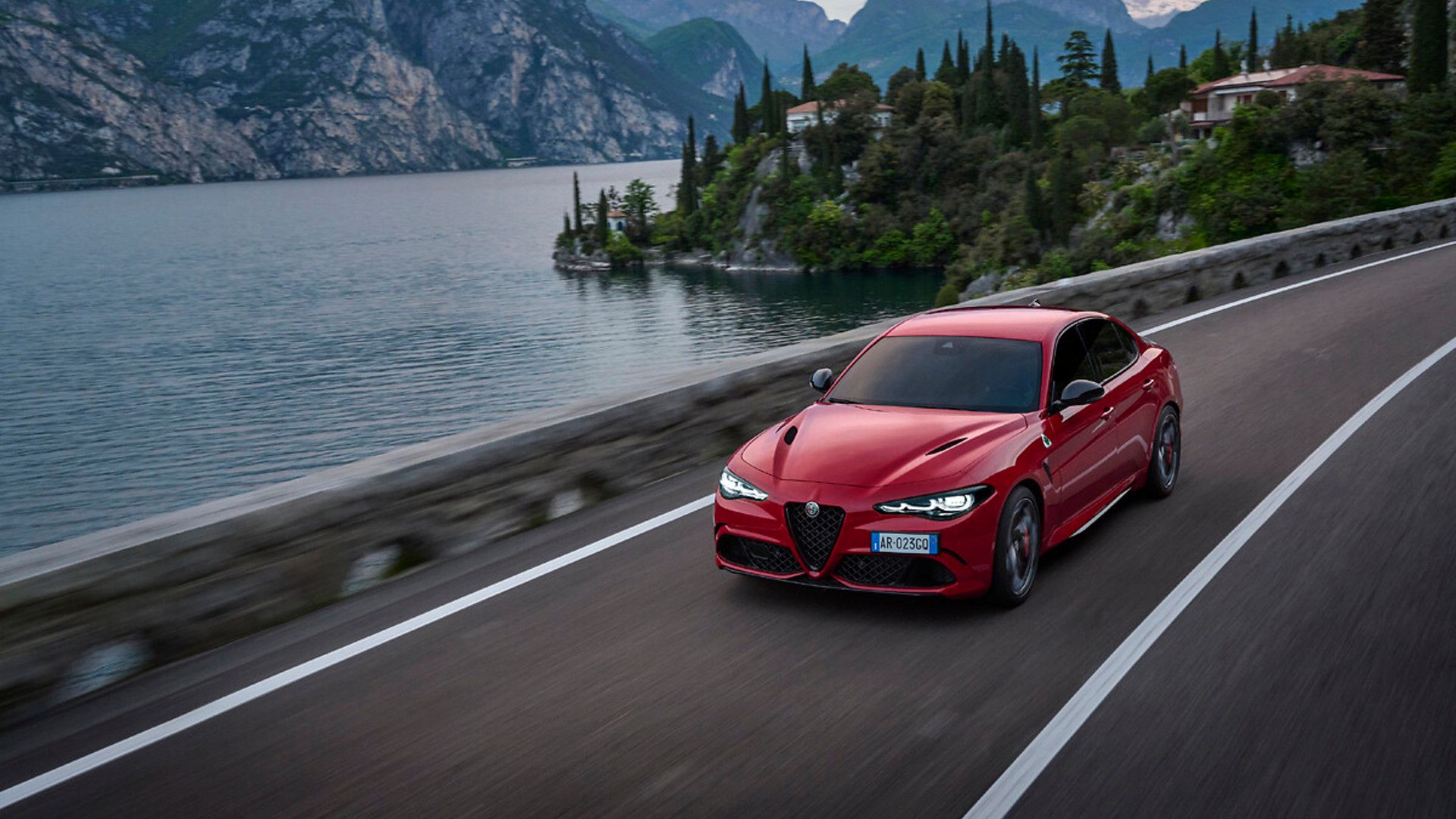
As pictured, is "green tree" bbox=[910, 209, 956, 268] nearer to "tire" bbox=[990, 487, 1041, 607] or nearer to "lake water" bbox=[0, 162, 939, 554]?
"lake water" bbox=[0, 162, 939, 554]

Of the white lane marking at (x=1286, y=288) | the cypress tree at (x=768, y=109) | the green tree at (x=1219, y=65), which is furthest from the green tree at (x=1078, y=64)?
the white lane marking at (x=1286, y=288)

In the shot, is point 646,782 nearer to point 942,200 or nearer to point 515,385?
point 515,385

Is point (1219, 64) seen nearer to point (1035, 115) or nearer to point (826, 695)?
point (1035, 115)

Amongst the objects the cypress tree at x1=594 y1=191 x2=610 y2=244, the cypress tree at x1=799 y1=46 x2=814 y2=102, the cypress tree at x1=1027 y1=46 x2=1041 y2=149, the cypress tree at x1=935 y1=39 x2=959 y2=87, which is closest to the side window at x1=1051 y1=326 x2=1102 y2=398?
the cypress tree at x1=1027 y1=46 x2=1041 y2=149

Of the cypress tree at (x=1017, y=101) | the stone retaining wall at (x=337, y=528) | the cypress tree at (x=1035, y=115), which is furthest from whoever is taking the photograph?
the cypress tree at (x=1017, y=101)

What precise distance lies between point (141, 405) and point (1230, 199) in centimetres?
6628

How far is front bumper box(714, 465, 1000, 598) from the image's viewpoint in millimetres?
6031

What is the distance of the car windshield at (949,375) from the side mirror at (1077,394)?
0.13m

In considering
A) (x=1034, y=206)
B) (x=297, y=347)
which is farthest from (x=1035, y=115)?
(x=297, y=347)

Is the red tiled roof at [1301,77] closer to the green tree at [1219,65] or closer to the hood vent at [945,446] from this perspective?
the green tree at [1219,65]

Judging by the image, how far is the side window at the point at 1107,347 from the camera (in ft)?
25.8

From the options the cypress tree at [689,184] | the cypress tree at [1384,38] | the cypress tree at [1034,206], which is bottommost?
the cypress tree at [1034,206]

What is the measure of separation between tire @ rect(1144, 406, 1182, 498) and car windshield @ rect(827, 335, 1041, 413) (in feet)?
4.85

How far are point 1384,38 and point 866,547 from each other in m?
121
